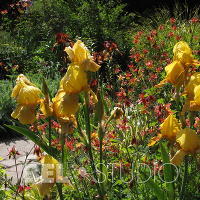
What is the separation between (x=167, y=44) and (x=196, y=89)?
15.1 feet

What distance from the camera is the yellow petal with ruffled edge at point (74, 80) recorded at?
1.18 meters

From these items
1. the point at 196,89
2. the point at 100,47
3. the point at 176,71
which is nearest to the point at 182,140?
the point at 196,89

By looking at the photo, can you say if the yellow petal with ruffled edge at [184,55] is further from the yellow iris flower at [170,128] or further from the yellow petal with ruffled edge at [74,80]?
the yellow petal with ruffled edge at [74,80]

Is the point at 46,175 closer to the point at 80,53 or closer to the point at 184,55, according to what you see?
the point at 80,53

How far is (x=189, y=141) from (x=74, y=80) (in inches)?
16.6

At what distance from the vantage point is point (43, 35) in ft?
28.1

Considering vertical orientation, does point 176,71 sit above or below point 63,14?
below

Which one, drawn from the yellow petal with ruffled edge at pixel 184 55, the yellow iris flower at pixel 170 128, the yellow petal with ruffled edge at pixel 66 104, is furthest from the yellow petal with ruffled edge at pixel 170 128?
the yellow petal with ruffled edge at pixel 66 104

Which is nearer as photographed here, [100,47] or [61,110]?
[61,110]

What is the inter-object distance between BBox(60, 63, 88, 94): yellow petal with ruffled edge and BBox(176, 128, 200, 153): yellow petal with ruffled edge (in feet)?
1.19

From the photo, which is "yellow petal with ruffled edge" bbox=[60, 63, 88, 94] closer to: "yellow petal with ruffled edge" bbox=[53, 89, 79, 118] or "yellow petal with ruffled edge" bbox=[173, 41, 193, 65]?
"yellow petal with ruffled edge" bbox=[53, 89, 79, 118]

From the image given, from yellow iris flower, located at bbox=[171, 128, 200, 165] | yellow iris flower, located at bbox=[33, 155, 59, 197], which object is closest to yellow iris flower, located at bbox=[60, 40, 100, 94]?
yellow iris flower, located at bbox=[33, 155, 59, 197]

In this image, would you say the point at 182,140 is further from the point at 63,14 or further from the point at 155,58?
the point at 63,14

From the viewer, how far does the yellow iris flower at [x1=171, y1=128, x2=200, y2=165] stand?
115 cm
